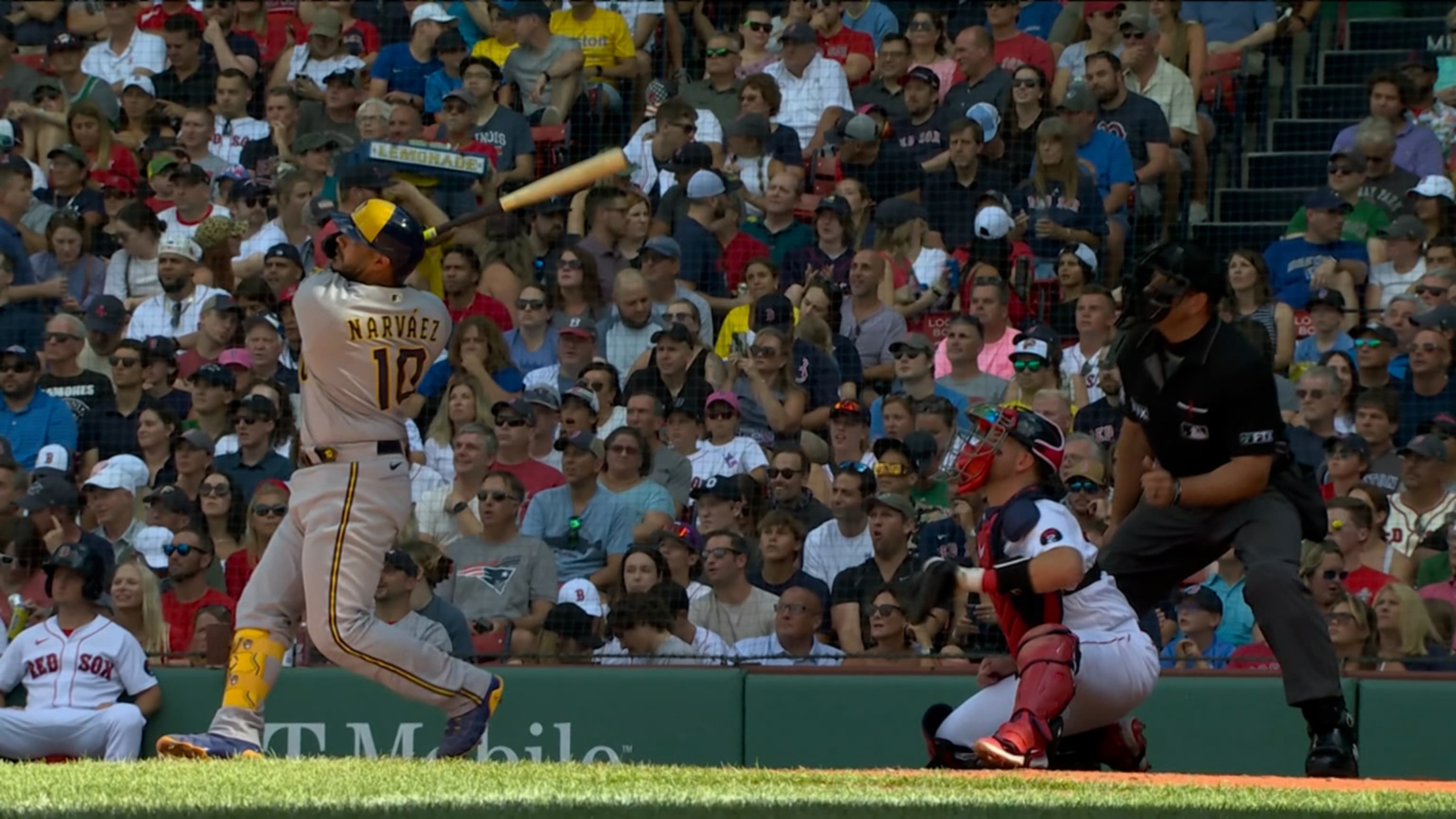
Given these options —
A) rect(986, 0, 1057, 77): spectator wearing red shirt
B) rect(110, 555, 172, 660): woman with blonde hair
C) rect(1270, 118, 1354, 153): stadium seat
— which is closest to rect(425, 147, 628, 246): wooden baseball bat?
rect(110, 555, 172, 660): woman with blonde hair

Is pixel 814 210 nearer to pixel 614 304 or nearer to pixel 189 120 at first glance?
pixel 614 304

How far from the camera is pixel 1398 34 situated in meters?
12.9

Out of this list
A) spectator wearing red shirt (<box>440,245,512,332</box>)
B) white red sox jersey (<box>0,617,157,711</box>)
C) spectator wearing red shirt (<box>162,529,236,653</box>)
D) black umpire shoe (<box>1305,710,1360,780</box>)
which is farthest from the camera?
spectator wearing red shirt (<box>440,245,512,332</box>)

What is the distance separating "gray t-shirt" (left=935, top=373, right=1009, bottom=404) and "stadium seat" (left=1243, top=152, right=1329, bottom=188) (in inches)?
96.1

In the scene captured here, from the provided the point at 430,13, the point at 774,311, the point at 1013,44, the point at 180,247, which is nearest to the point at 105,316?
the point at 180,247

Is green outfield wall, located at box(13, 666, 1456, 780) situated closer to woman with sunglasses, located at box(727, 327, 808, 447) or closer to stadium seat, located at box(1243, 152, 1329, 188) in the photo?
woman with sunglasses, located at box(727, 327, 808, 447)

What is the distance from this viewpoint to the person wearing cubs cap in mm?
6195

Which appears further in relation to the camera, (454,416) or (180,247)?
(180,247)

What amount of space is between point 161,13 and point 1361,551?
9.05 m

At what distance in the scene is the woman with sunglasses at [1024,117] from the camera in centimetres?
1130

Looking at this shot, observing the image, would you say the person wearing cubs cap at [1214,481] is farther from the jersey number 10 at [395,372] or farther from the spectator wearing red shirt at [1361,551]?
the jersey number 10 at [395,372]

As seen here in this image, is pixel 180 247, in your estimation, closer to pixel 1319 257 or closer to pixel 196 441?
pixel 196 441

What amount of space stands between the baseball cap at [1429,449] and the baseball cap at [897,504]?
2.03m

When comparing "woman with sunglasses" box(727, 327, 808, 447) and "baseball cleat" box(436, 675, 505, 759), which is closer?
"baseball cleat" box(436, 675, 505, 759)
